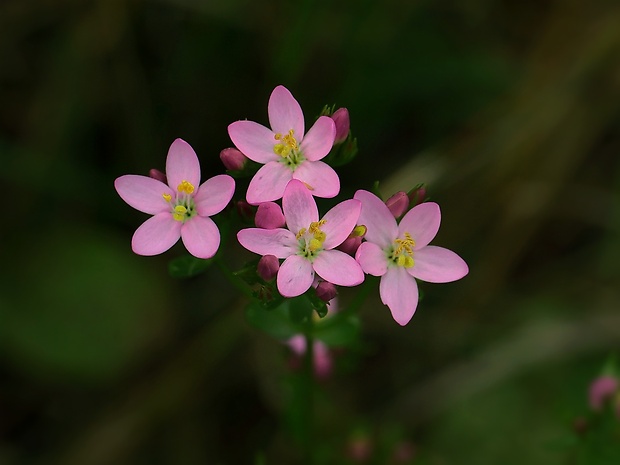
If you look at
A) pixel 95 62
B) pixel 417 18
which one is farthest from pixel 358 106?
pixel 95 62

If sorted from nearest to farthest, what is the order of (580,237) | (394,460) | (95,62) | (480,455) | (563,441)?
(563,441)
(394,460)
(480,455)
(95,62)
(580,237)

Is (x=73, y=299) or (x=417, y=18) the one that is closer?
(x=73, y=299)

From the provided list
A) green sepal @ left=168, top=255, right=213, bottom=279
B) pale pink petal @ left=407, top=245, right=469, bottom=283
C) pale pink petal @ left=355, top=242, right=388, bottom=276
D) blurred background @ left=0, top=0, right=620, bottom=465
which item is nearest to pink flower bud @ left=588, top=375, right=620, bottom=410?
blurred background @ left=0, top=0, right=620, bottom=465

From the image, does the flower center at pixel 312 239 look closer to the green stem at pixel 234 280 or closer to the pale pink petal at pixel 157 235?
the green stem at pixel 234 280

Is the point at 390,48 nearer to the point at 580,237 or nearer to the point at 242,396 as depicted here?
the point at 580,237

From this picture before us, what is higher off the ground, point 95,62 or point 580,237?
point 95,62
